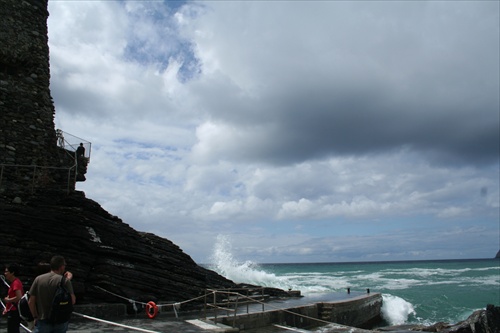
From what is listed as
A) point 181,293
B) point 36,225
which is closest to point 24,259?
point 36,225

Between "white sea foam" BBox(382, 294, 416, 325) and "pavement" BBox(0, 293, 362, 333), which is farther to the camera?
"white sea foam" BBox(382, 294, 416, 325)

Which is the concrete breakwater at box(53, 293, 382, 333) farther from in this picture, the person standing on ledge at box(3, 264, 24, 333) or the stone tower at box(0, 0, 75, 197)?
the stone tower at box(0, 0, 75, 197)

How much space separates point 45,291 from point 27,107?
11.8 m

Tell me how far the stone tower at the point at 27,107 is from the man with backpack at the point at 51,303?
943 cm

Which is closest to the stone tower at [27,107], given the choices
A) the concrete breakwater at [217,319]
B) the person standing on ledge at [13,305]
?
the concrete breakwater at [217,319]

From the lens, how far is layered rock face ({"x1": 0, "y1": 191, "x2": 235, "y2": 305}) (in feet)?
37.4

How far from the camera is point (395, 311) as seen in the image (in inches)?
902

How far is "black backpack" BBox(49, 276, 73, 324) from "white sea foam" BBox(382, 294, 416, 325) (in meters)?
20.2

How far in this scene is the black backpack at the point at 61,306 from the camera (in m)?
4.97

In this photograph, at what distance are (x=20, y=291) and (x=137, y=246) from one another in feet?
24.4

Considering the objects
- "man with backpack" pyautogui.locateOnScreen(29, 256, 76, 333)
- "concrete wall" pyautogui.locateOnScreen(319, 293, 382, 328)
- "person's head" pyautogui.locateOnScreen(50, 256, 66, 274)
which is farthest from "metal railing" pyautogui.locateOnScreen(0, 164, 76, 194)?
"concrete wall" pyautogui.locateOnScreen(319, 293, 382, 328)

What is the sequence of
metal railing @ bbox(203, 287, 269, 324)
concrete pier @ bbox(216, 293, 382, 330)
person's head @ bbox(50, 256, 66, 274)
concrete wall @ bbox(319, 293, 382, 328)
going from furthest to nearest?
concrete wall @ bbox(319, 293, 382, 328), concrete pier @ bbox(216, 293, 382, 330), metal railing @ bbox(203, 287, 269, 324), person's head @ bbox(50, 256, 66, 274)

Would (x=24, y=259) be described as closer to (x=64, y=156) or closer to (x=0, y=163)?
(x=0, y=163)

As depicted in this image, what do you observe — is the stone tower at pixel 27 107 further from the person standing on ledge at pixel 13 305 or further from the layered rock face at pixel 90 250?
the person standing on ledge at pixel 13 305
